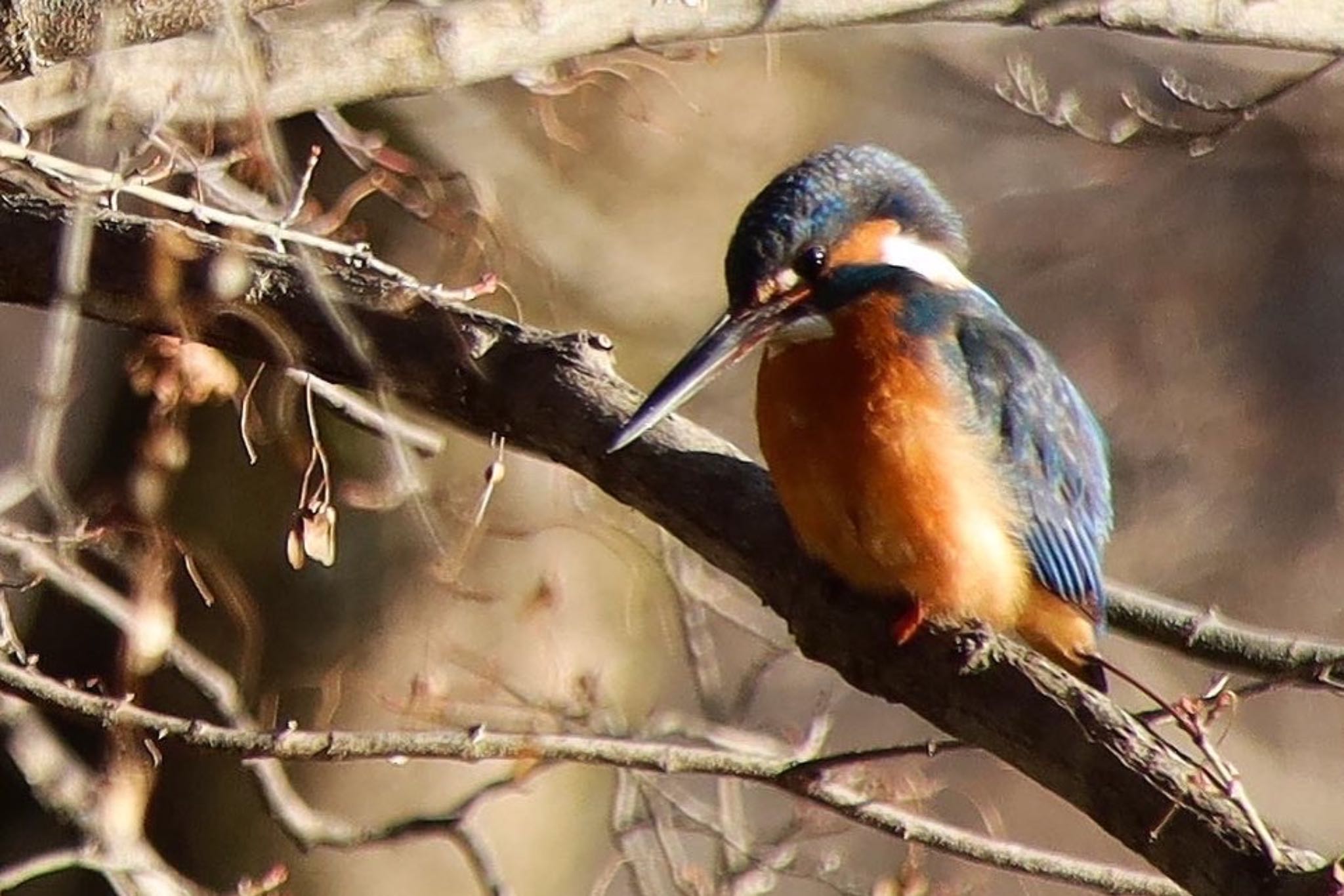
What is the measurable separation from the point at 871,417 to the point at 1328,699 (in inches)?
188

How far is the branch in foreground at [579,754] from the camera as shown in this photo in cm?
223

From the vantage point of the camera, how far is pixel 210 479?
4.04 meters

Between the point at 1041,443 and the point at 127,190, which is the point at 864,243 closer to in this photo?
the point at 1041,443

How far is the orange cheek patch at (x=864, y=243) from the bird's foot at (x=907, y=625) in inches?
18.8

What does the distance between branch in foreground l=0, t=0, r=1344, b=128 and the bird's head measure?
0.79ft

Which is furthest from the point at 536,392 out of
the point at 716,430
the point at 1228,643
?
the point at 716,430

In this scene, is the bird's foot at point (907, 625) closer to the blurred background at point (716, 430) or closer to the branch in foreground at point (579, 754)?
the branch in foreground at point (579, 754)

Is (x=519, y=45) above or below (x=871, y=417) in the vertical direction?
above

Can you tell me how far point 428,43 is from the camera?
2764 mm

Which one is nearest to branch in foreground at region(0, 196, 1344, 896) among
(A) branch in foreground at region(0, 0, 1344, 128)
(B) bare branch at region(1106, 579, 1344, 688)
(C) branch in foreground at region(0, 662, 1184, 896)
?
(C) branch in foreground at region(0, 662, 1184, 896)

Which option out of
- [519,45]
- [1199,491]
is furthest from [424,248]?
[1199,491]

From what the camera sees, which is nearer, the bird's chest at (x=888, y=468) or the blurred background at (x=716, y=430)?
the bird's chest at (x=888, y=468)

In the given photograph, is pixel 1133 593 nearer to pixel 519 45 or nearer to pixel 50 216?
pixel 519 45

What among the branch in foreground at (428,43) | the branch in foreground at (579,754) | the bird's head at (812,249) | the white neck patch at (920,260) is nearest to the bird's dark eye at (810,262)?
the bird's head at (812,249)
